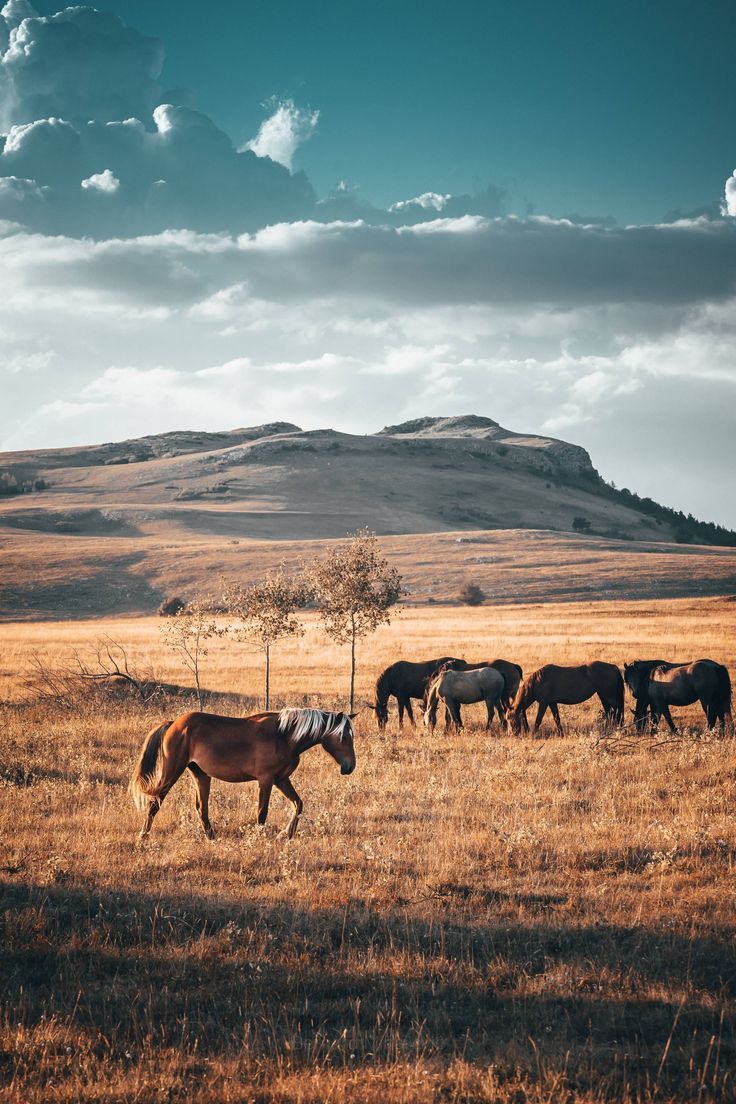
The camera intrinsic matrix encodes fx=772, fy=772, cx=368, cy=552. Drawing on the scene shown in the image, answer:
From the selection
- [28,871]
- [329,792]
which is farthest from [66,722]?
[28,871]

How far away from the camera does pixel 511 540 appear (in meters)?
97.7

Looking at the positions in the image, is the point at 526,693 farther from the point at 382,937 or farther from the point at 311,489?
the point at 311,489

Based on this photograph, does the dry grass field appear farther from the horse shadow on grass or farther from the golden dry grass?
the golden dry grass

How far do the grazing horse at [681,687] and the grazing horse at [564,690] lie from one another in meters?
0.64

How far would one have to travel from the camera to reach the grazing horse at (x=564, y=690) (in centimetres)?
2012

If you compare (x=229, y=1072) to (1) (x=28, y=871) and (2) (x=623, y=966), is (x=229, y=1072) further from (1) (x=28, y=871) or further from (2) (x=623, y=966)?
(1) (x=28, y=871)

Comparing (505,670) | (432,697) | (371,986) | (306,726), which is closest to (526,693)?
(432,697)

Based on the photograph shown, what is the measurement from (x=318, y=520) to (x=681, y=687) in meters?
96.8

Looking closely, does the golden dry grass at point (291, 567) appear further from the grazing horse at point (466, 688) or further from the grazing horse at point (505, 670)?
the grazing horse at point (466, 688)

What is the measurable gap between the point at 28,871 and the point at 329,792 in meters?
5.46

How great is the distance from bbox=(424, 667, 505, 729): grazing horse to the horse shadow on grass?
12866 mm

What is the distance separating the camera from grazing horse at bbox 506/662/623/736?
66.0ft

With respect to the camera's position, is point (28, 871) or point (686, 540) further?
point (686, 540)

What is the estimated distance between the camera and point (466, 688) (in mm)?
21094
